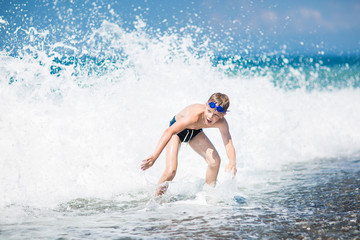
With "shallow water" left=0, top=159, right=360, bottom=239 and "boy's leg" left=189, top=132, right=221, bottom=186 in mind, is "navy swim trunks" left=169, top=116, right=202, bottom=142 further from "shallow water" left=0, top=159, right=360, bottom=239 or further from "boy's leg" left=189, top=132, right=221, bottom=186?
"shallow water" left=0, top=159, right=360, bottom=239

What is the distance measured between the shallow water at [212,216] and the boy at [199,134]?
334 mm

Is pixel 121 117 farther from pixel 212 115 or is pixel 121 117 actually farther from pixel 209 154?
pixel 212 115

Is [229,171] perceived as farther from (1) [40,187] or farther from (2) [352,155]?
(2) [352,155]

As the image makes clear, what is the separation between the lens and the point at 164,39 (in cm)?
1046

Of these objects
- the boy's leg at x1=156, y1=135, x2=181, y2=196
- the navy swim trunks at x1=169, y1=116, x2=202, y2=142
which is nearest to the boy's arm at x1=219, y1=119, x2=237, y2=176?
the navy swim trunks at x1=169, y1=116, x2=202, y2=142

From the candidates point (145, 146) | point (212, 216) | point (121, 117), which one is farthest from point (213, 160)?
point (121, 117)

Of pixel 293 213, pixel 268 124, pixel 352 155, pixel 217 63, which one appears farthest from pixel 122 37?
pixel 293 213

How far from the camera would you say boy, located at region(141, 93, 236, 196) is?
4.92m

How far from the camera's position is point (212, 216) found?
14.6 ft

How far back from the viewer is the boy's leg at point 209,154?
5.32 metres

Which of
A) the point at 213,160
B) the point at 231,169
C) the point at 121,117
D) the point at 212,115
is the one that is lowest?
the point at 231,169

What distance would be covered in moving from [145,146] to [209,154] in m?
2.84

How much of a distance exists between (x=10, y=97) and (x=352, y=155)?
7290mm

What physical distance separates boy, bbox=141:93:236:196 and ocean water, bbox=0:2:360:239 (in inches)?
10.4
